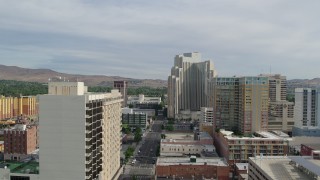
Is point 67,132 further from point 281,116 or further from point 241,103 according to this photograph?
point 281,116

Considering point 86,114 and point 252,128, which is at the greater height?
point 86,114

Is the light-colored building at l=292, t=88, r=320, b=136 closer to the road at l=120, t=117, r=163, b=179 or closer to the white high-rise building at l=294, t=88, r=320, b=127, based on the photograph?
the white high-rise building at l=294, t=88, r=320, b=127

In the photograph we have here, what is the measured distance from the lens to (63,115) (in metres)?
26.4

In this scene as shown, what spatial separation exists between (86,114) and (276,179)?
14.4 metres

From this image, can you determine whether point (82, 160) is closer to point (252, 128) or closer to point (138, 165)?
point (138, 165)

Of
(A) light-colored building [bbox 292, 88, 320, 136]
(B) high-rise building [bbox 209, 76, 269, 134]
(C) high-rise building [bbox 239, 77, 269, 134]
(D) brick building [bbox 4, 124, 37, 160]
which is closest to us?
(D) brick building [bbox 4, 124, 37, 160]

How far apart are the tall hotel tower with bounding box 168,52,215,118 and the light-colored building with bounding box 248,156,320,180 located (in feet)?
237

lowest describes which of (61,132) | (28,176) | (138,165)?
(138,165)

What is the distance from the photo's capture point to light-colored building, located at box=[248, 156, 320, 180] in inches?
1073

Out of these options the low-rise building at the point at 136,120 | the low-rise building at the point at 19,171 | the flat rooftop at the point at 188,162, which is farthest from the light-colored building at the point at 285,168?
the low-rise building at the point at 136,120

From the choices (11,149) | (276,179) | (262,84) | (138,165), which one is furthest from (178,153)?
(276,179)

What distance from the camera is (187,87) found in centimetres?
10881

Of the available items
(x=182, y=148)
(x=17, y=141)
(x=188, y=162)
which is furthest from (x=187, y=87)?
(x=17, y=141)

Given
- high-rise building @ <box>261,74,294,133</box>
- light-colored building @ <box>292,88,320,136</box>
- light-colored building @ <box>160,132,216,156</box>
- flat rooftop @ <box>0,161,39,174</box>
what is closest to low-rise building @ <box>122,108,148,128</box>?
high-rise building @ <box>261,74,294,133</box>
